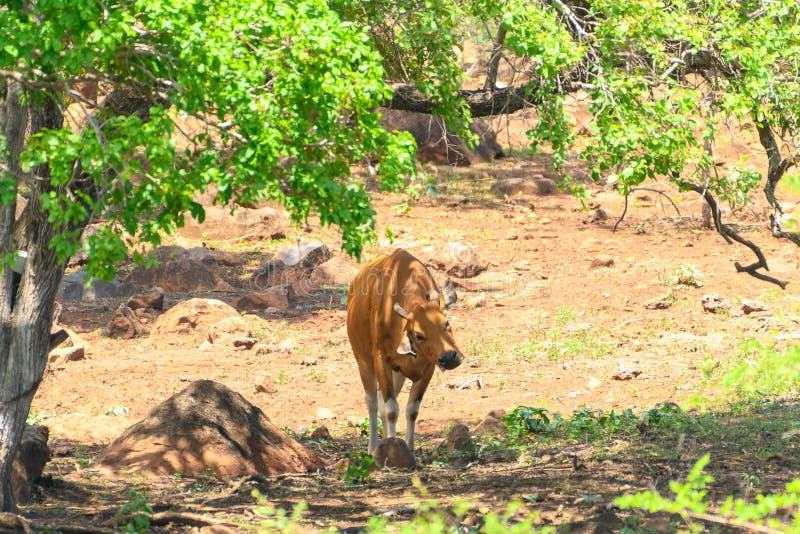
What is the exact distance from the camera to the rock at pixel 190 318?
52.9 feet

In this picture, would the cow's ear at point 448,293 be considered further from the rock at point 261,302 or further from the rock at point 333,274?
the rock at point 333,274

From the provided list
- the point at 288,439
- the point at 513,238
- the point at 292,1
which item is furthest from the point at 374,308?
the point at 513,238

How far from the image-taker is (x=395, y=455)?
9.69m

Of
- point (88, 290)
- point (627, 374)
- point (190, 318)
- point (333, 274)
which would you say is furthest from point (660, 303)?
point (88, 290)

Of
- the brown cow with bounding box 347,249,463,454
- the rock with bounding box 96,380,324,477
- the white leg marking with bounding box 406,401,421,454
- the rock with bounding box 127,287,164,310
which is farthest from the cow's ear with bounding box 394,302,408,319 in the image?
the rock with bounding box 127,287,164,310

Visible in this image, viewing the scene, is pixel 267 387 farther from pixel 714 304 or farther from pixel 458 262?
pixel 714 304

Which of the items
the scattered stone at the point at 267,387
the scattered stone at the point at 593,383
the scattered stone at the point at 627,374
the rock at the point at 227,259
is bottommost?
the scattered stone at the point at 593,383

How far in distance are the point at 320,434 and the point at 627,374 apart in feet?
13.9

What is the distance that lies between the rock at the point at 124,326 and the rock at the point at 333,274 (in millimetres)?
3999

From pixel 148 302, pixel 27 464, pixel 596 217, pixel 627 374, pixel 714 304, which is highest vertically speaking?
pixel 27 464

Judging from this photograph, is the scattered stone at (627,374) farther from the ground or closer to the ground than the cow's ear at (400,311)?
closer to the ground

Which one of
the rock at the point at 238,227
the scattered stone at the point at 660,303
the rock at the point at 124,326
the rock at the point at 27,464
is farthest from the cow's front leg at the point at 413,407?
the rock at the point at 238,227

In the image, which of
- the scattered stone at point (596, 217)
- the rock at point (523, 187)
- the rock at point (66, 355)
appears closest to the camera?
the rock at point (66, 355)

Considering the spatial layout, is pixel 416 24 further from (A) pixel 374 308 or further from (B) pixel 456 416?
(B) pixel 456 416
